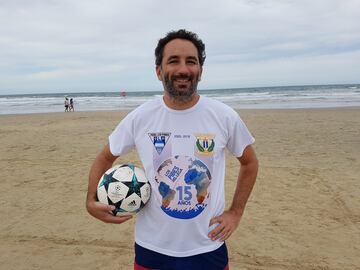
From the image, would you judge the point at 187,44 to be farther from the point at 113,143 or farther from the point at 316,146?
the point at 316,146

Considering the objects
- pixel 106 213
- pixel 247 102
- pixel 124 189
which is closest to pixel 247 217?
pixel 124 189

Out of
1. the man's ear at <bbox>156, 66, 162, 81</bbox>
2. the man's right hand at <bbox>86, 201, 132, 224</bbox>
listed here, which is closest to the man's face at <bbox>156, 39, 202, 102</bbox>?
the man's ear at <bbox>156, 66, 162, 81</bbox>

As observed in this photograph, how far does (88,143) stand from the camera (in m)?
13.1

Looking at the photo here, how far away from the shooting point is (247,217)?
18.5 ft

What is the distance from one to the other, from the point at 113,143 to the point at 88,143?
11137 millimetres

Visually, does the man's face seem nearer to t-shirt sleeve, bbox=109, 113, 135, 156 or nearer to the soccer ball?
t-shirt sleeve, bbox=109, 113, 135, 156

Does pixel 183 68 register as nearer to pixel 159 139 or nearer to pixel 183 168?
pixel 159 139

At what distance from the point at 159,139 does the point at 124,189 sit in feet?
1.59

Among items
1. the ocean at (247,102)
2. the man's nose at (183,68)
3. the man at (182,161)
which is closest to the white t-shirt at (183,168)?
the man at (182,161)

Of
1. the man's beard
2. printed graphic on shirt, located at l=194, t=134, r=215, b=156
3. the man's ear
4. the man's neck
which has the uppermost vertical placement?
the man's ear

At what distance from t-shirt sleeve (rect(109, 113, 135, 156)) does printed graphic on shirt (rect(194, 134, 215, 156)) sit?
0.43 meters

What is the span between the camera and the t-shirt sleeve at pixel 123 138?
230 cm

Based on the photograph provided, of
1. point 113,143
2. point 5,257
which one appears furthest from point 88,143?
point 113,143

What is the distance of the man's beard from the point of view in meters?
2.13
